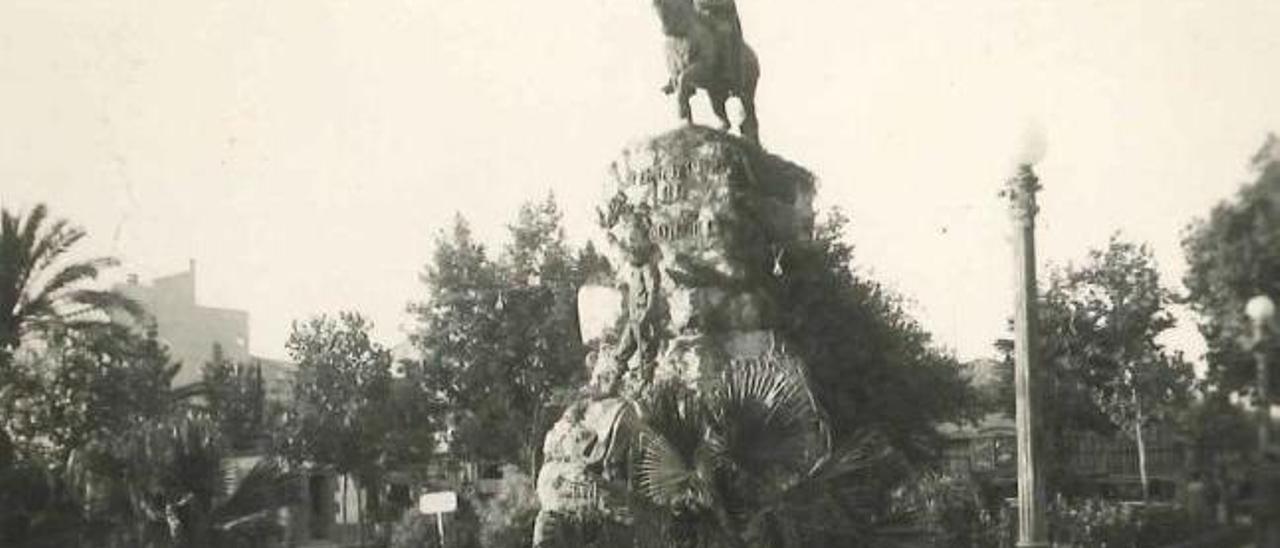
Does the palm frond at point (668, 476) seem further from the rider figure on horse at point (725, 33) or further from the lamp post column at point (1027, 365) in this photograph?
the rider figure on horse at point (725, 33)

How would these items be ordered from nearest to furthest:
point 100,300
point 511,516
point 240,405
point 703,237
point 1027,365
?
point 1027,365
point 703,237
point 511,516
point 100,300
point 240,405

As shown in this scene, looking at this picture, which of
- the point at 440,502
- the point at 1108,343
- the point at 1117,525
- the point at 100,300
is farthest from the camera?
the point at 1108,343

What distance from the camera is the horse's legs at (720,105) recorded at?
17397mm

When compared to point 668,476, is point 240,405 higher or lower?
higher

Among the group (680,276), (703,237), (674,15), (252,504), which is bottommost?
(252,504)

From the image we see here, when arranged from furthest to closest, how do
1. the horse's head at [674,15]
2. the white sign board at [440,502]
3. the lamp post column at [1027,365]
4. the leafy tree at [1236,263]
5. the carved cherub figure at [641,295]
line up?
the horse's head at [674,15]
the carved cherub figure at [641,295]
the white sign board at [440,502]
the leafy tree at [1236,263]
the lamp post column at [1027,365]

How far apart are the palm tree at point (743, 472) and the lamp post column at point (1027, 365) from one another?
241cm

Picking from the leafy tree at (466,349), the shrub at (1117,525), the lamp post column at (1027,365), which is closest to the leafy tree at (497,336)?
the leafy tree at (466,349)

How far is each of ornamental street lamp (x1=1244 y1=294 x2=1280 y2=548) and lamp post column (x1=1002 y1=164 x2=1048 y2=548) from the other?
2.57 m

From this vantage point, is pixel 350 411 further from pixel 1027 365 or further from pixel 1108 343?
pixel 1027 365

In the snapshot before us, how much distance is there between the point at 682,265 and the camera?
16.1 metres

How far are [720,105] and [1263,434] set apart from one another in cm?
857

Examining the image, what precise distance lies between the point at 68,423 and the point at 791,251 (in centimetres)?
1407

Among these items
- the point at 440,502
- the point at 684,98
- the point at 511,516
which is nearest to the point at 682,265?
the point at 684,98
